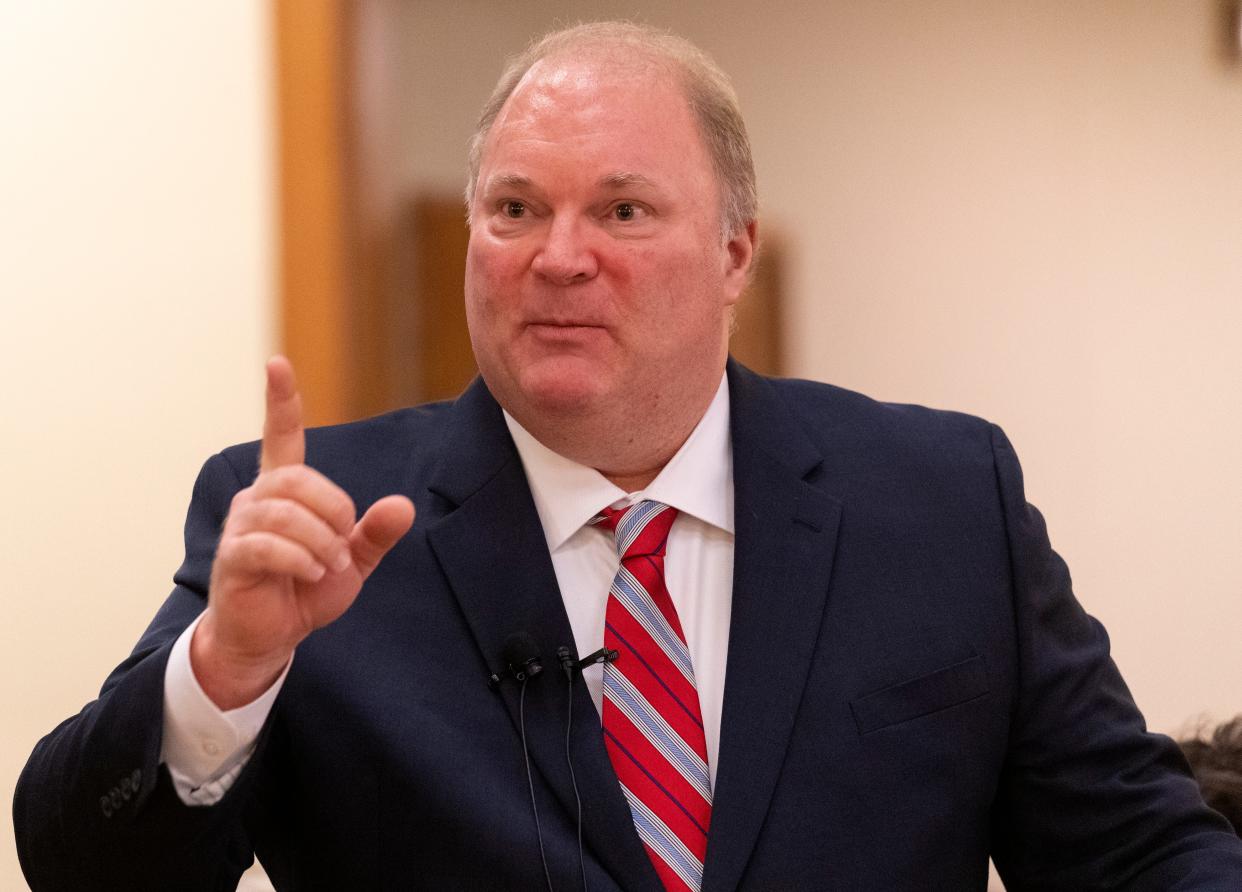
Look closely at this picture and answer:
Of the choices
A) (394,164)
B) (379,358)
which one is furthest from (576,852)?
(394,164)

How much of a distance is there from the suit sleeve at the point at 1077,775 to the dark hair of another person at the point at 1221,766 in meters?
0.26

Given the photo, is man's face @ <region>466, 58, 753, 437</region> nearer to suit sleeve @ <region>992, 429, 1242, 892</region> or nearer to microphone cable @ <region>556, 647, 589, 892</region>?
microphone cable @ <region>556, 647, 589, 892</region>

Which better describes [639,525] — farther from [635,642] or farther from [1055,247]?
[1055,247]

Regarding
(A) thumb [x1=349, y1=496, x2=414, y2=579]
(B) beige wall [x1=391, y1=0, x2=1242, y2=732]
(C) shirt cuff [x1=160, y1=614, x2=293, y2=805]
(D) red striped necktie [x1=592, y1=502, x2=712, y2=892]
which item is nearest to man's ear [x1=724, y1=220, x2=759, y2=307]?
(D) red striped necktie [x1=592, y1=502, x2=712, y2=892]

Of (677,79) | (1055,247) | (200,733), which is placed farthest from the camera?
(1055,247)

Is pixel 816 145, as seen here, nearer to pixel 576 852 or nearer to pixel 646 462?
pixel 646 462

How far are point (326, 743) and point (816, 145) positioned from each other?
199cm

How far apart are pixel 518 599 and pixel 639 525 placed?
0.17 metres

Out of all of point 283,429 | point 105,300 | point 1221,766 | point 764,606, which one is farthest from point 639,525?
point 105,300

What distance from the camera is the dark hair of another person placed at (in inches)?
72.7

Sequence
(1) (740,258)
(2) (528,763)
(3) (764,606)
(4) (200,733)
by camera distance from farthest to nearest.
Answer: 1. (1) (740,258)
2. (3) (764,606)
3. (2) (528,763)
4. (4) (200,733)

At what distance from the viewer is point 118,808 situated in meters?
1.27

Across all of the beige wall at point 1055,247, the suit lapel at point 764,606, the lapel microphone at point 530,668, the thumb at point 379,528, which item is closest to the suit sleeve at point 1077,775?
the suit lapel at point 764,606

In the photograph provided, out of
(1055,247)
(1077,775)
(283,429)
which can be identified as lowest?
(1077,775)
